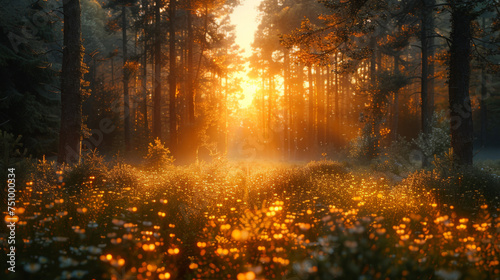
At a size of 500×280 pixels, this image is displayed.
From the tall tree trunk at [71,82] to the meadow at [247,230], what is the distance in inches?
44.1

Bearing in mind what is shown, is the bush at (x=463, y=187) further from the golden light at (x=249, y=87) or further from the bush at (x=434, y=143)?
the golden light at (x=249, y=87)

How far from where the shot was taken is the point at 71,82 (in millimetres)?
9922

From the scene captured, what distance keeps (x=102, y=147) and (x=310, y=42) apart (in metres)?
23.5

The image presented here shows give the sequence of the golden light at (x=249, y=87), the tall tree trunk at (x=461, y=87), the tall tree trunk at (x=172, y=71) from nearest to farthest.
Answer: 1. the tall tree trunk at (x=461, y=87)
2. the tall tree trunk at (x=172, y=71)
3. the golden light at (x=249, y=87)

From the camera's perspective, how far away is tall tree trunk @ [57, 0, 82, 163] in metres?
9.89

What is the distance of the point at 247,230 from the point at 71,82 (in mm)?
8232

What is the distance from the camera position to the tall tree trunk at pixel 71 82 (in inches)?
389

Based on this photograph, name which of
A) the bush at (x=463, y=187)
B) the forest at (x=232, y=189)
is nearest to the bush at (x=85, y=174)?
the forest at (x=232, y=189)

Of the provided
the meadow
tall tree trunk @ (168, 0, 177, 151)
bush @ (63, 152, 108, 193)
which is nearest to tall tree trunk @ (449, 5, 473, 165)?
the meadow

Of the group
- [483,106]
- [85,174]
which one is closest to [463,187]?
[85,174]

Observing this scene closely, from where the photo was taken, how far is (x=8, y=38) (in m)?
16.4

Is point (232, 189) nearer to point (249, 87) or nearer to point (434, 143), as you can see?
point (434, 143)

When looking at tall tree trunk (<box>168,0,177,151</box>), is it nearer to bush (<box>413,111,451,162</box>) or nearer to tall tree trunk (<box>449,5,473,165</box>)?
tall tree trunk (<box>449,5,473,165</box>)

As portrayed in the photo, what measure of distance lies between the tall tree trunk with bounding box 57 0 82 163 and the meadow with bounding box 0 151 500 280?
112 centimetres
